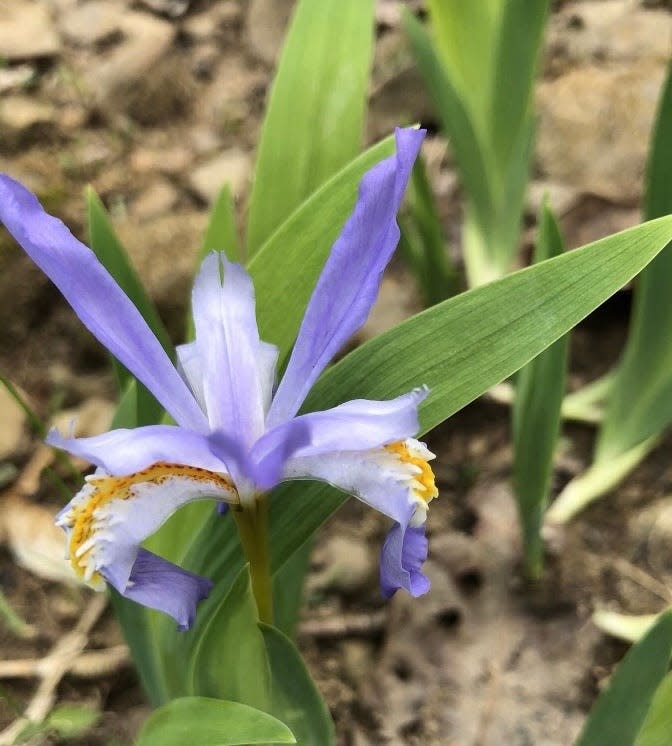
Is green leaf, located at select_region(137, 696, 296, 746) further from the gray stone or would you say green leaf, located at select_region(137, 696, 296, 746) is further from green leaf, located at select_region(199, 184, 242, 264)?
the gray stone

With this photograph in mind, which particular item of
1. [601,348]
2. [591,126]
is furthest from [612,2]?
[601,348]

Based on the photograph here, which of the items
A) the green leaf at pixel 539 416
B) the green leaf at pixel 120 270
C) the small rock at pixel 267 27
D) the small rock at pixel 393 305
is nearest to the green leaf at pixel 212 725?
the green leaf at pixel 120 270

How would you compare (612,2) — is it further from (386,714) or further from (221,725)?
(221,725)

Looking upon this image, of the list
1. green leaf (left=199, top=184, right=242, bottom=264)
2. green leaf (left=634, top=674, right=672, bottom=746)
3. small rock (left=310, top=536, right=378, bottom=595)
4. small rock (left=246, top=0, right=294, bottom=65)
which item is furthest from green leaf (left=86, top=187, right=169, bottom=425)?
small rock (left=246, top=0, right=294, bottom=65)

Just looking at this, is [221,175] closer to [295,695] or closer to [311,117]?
[311,117]

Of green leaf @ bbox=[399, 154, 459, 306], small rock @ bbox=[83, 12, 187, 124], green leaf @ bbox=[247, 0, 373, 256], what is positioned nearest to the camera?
green leaf @ bbox=[247, 0, 373, 256]

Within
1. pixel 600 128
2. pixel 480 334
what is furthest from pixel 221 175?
pixel 480 334
